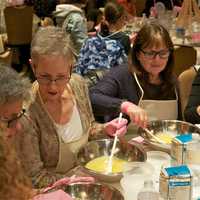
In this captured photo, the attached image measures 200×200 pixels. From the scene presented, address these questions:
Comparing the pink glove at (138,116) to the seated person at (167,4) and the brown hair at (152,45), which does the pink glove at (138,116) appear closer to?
the brown hair at (152,45)

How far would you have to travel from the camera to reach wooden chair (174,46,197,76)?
4.15m

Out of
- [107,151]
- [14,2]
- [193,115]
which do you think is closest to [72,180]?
[107,151]

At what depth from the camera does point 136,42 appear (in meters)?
2.51

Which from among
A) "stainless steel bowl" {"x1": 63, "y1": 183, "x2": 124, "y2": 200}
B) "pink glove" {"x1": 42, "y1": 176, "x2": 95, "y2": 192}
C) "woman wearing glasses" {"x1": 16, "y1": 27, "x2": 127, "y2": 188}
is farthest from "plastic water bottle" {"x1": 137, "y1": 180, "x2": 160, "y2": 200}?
"woman wearing glasses" {"x1": 16, "y1": 27, "x2": 127, "y2": 188}

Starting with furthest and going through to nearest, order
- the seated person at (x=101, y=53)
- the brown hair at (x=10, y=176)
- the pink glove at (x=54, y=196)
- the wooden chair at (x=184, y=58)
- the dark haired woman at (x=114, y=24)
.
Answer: the dark haired woman at (x=114, y=24)
the wooden chair at (x=184, y=58)
the seated person at (x=101, y=53)
the pink glove at (x=54, y=196)
the brown hair at (x=10, y=176)

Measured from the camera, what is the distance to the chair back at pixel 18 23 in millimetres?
6121

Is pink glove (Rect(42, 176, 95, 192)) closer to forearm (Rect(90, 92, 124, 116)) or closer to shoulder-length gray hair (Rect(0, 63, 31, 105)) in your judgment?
shoulder-length gray hair (Rect(0, 63, 31, 105))

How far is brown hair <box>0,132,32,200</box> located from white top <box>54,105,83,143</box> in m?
1.03

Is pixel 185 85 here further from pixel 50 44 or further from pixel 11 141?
pixel 11 141

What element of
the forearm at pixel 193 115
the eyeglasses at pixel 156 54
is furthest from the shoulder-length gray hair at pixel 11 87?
the forearm at pixel 193 115

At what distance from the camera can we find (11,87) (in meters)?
1.65

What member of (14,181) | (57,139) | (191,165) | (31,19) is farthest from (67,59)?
(31,19)

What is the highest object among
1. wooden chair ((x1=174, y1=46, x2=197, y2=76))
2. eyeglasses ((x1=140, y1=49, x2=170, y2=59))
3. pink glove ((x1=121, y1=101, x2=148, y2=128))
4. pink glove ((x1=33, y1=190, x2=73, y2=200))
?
eyeglasses ((x1=140, y1=49, x2=170, y2=59))

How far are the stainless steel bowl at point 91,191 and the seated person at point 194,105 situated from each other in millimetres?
1001
